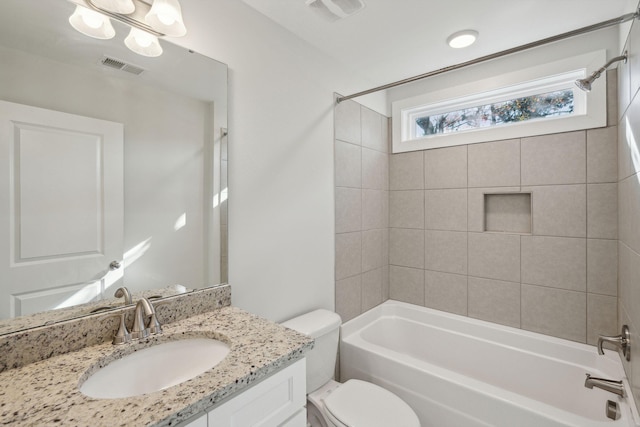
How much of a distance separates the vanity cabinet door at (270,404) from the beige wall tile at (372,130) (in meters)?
1.86

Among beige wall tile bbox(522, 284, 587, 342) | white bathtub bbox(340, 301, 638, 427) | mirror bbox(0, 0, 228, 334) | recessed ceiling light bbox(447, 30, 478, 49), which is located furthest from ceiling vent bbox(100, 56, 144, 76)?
beige wall tile bbox(522, 284, 587, 342)

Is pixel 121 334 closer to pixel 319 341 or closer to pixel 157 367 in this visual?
pixel 157 367

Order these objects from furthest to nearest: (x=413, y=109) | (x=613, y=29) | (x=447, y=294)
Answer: (x=413, y=109) < (x=447, y=294) < (x=613, y=29)

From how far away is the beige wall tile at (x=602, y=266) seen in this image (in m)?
1.78

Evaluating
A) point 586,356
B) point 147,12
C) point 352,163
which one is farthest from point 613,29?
point 147,12

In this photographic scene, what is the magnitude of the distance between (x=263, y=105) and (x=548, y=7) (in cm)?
160

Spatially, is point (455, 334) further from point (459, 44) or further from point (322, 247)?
point (459, 44)

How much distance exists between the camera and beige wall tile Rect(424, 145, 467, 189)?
7.61ft

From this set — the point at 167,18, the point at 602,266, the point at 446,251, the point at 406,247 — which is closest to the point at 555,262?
the point at 602,266

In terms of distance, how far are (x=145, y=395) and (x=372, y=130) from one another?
7.56 feet

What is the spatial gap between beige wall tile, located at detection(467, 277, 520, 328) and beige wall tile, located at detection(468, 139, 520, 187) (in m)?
0.74

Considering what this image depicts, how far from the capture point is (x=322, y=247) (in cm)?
205

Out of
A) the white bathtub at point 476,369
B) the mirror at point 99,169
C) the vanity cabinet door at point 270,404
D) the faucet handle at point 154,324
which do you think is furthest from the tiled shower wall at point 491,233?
the faucet handle at point 154,324

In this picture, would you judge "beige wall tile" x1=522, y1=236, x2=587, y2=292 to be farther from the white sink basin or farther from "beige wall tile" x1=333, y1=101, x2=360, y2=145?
the white sink basin
